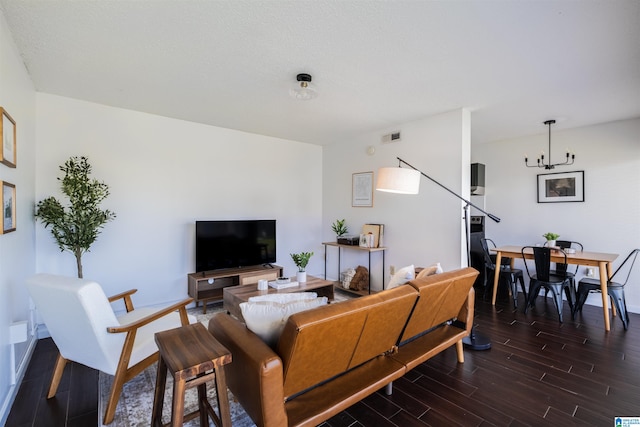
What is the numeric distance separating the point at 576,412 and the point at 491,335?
119 centimetres

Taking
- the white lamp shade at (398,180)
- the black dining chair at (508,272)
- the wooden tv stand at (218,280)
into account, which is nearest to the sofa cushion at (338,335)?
the white lamp shade at (398,180)

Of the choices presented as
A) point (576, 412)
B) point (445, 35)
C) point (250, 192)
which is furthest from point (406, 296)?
point (250, 192)

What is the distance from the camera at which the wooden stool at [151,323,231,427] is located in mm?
1260

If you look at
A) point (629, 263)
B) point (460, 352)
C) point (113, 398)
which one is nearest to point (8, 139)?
point (113, 398)

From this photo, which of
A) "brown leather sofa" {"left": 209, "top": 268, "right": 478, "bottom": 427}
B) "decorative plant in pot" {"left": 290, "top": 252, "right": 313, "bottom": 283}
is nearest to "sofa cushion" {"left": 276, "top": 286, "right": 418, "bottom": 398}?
"brown leather sofa" {"left": 209, "top": 268, "right": 478, "bottom": 427}

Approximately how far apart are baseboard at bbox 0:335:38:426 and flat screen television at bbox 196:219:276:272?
1633 millimetres

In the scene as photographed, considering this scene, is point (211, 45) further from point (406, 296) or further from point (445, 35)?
point (406, 296)

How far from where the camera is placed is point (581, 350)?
8.92 feet

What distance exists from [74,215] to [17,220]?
613mm

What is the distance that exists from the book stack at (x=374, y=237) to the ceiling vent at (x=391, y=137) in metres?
1.26

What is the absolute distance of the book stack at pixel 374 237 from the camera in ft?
14.4

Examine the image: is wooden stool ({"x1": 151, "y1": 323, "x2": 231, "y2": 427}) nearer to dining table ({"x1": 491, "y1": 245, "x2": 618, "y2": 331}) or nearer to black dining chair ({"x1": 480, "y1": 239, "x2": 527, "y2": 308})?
dining table ({"x1": 491, "y1": 245, "x2": 618, "y2": 331})

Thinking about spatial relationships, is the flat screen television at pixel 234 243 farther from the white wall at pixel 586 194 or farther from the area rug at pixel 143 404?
the white wall at pixel 586 194

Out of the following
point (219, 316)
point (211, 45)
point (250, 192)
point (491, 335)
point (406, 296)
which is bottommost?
point (491, 335)
